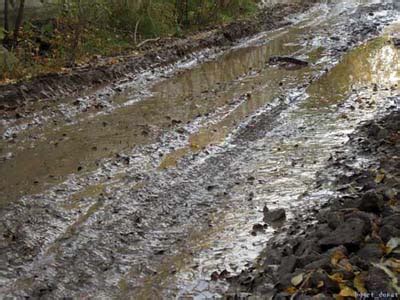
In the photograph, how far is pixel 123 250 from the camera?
18.3 ft

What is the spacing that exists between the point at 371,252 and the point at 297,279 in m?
0.58

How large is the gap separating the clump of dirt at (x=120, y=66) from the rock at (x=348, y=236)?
6.71 m

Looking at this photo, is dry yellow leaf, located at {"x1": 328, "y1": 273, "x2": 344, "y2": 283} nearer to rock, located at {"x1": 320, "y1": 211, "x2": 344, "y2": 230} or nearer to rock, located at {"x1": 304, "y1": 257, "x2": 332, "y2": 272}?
rock, located at {"x1": 304, "y1": 257, "x2": 332, "y2": 272}

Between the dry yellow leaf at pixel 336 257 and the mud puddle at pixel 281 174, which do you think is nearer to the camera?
the dry yellow leaf at pixel 336 257

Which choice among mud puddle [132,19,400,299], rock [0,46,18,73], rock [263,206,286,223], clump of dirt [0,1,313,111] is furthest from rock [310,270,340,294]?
rock [0,46,18,73]

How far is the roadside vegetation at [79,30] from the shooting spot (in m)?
12.0

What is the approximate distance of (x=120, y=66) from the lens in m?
12.2

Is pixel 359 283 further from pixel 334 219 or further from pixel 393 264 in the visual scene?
pixel 334 219

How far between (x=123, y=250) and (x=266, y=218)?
1.61 metres

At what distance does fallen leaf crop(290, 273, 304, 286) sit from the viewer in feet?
13.3

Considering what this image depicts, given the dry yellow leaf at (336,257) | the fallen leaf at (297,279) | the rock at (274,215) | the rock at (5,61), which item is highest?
the rock at (5,61)

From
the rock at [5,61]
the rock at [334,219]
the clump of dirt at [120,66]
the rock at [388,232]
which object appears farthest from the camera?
the rock at [5,61]

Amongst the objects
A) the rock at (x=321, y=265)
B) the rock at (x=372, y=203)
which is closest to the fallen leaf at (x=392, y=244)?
the rock at (x=321, y=265)

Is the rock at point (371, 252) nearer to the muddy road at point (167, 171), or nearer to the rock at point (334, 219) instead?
the rock at point (334, 219)
